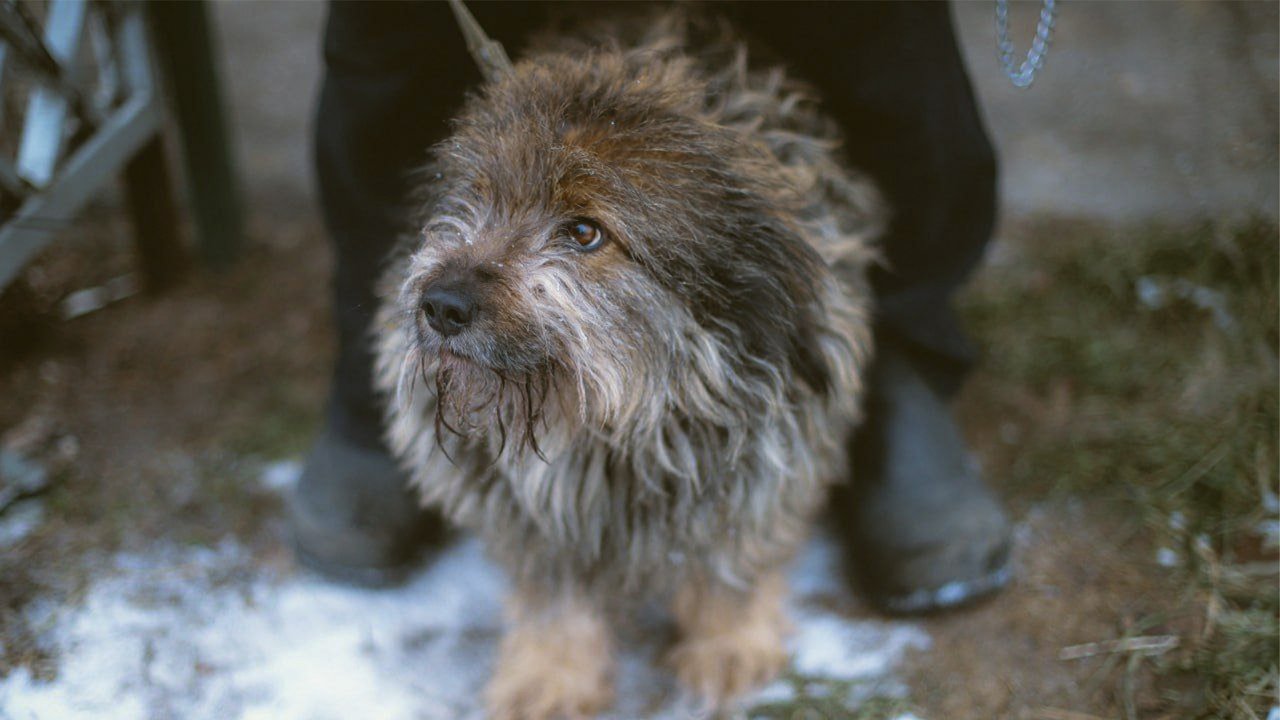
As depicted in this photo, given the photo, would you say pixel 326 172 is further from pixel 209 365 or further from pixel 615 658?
pixel 615 658

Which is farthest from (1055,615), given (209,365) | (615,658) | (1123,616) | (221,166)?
(221,166)

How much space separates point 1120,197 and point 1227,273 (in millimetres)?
652

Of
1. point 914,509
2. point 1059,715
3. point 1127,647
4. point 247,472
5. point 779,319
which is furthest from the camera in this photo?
point 247,472

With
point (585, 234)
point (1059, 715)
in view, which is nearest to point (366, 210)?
point (585, 234)

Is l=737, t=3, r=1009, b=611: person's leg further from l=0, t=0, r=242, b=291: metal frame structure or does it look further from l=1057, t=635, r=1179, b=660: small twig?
l=0, t=0, r=242, b=291: metal frame structure

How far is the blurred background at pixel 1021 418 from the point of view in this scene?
7.41 feet

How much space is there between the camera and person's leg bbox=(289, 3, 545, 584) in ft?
7.32

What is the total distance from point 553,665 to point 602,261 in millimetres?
978

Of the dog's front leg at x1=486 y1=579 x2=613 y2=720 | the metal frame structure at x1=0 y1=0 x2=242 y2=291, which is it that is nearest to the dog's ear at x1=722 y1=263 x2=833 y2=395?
the dog's front leg at x1=486 y1=579 x2=613 y2=720

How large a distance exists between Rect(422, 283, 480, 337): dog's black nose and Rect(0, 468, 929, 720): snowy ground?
1.02 m

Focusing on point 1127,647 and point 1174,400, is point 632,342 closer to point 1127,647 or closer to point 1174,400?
point 1127,647

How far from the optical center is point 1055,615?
2.43m

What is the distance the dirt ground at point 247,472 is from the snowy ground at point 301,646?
7 centimetres

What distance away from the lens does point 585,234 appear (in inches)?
69.5
